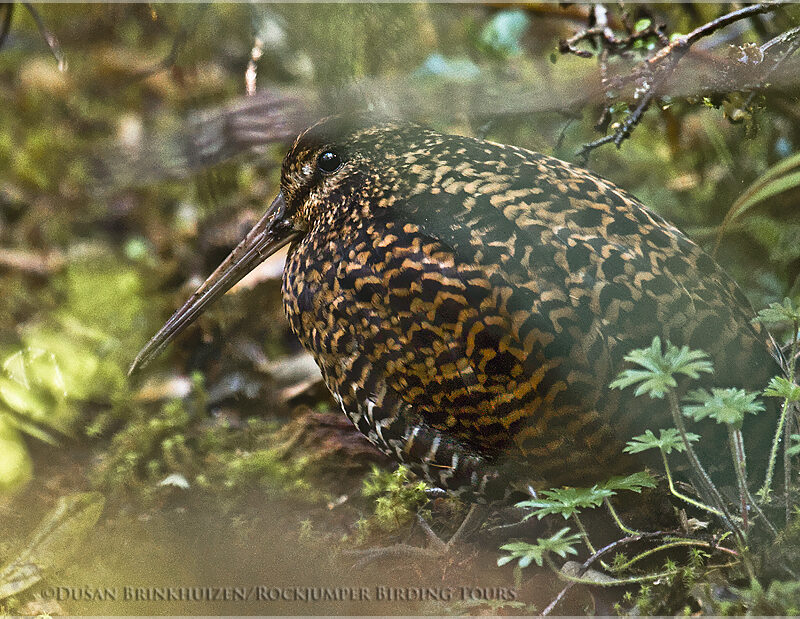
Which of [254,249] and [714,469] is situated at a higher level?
[254,249]

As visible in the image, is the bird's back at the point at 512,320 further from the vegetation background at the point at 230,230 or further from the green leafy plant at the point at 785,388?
the vegetation background at the point at 230,230

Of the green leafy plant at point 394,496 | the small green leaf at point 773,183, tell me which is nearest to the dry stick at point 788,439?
the small green leaf at point 773,183

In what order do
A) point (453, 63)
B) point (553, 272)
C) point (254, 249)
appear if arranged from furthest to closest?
point (453, 63)
point (254, 249)
point (553, 272)

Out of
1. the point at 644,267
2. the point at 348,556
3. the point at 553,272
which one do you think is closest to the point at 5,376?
the point at 348,556

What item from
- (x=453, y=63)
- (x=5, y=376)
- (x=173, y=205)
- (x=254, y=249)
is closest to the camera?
(x=254, y=249)

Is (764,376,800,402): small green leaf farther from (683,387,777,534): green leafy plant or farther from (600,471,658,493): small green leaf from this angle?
(600,471,658,493): small green leaf

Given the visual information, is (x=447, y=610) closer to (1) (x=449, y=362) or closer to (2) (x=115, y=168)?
(1) (x=449, y=362)
